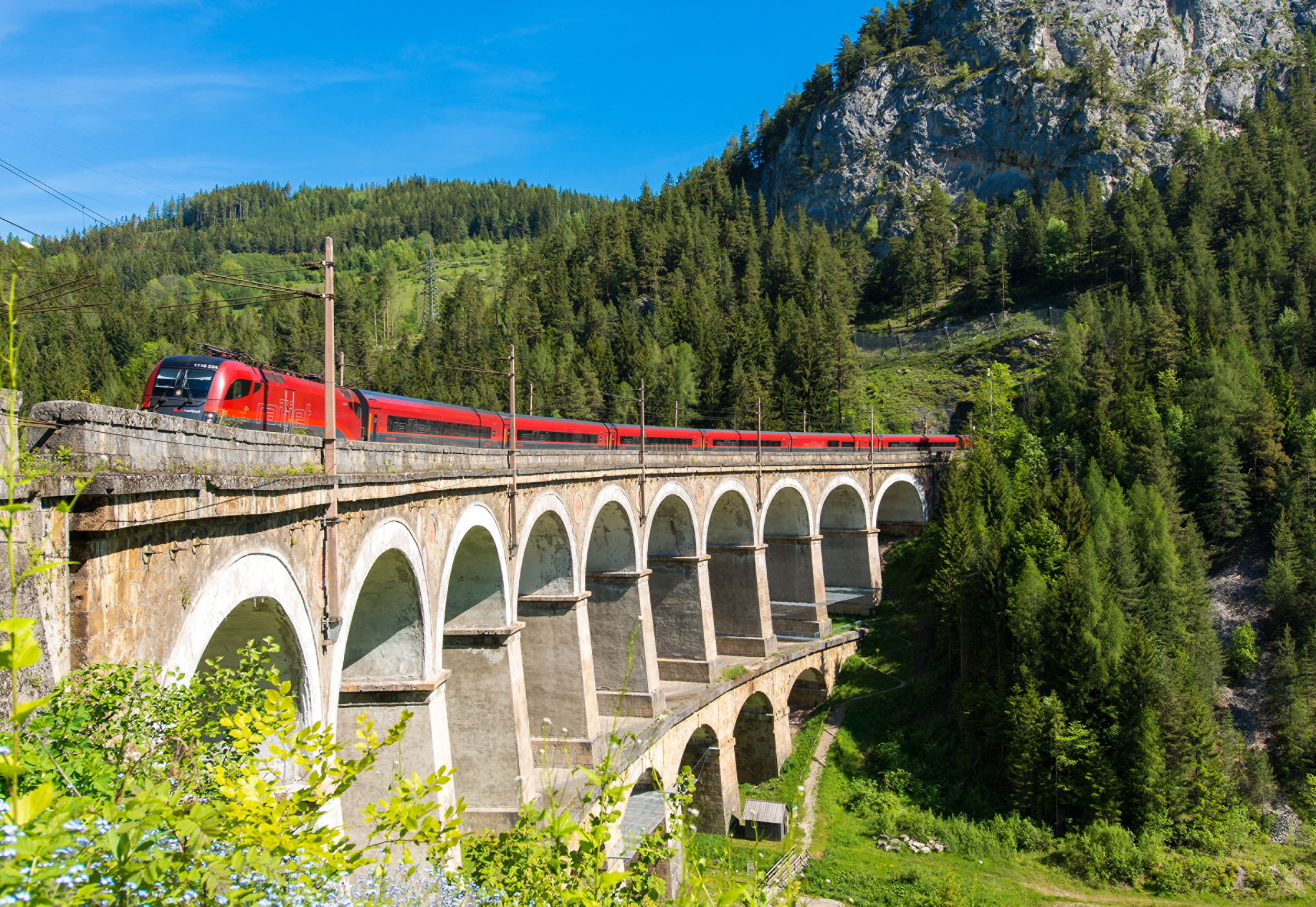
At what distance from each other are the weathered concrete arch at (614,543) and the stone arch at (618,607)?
0.07ft

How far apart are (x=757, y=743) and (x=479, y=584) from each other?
20375 mm

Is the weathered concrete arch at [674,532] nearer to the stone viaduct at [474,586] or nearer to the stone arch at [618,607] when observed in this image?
the stone viaduct at [474,586]

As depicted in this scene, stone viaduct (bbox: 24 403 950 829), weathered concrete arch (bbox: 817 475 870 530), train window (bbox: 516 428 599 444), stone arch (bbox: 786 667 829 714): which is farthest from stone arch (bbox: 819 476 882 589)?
train window (bbox: 516 428 599 444)

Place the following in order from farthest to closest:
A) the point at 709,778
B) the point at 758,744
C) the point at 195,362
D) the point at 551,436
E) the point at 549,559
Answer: the point at 758,744 → the point at 551,436 → the point at 709,778 → the point at 549,559 → the point at 195,362

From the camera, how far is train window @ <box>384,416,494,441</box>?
2477 cm

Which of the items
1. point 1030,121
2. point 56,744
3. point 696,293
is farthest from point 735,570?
point 1030,121

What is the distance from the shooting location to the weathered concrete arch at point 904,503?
186 ft

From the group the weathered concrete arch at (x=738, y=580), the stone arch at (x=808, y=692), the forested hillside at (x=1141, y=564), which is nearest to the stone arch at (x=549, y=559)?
the weathered concrete arch at (x=738, y=580)

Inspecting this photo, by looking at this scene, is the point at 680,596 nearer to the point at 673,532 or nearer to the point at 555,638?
the point at 673,532

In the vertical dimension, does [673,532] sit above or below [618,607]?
above

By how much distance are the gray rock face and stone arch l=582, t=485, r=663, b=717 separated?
10102 centimetres

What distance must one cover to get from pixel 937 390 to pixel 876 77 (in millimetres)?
69595

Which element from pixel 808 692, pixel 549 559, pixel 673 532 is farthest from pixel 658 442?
pixel 549 559

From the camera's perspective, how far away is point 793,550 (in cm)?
4334
